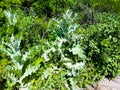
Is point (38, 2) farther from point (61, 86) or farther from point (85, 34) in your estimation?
point (61, 86)

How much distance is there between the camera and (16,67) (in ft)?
19.4

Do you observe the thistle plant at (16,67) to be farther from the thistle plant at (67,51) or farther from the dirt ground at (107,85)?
the dirt ground at (107,85)

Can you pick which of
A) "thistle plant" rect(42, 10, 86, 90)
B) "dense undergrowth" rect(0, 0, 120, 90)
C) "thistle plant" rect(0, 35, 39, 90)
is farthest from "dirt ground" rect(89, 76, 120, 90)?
"thistle plant" rect(0, 35, 39, 90)

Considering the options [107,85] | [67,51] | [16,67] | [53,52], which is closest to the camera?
[16,67]

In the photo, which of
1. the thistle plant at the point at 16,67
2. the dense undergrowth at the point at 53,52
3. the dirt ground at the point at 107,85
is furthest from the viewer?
the dirt ground at the point at 107,85

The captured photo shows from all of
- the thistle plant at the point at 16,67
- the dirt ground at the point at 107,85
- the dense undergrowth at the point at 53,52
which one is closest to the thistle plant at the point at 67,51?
the dense undergrowth at the point at 53,52

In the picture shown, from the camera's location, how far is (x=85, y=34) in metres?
7.32

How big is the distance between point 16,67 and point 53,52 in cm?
99

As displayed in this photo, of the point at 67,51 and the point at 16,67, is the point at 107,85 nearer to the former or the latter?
the point at 67,51

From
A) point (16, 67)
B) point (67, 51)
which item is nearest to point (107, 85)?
point (67, 51)

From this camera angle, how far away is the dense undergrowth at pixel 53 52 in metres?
5.96

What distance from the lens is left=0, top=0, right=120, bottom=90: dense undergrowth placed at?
5965 mm

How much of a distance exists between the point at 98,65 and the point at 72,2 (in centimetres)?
257

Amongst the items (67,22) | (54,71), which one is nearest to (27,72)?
(54,71)
